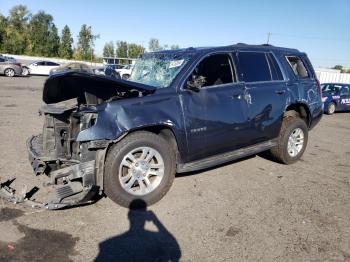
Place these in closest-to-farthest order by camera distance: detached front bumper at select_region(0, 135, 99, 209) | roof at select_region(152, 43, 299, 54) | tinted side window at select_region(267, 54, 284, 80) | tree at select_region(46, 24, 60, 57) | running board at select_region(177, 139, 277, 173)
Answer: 1. detached front bumper at select_region(0, 135, 99, 209)
2. running board at select_region(177, 139, 277, 173)
3. roof at select_region(152, 43, 299, 54)
4. tinted side window at select_region(267, 54, 284, 80)
5. tree at select_region(46, 24, 60, 57)

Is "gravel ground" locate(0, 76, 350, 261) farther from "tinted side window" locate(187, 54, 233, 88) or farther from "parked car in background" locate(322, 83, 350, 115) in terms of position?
"parked car in background" locate(322, 83, 350, 115)

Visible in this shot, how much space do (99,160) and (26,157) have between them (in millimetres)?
2684

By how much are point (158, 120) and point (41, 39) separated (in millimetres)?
79690

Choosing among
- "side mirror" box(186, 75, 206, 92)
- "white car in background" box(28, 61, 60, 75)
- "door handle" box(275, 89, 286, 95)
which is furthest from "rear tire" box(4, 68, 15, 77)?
"side mirror" box(186, 75, 206, 92)

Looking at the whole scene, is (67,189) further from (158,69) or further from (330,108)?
(330,108)

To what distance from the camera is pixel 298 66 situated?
263 inches

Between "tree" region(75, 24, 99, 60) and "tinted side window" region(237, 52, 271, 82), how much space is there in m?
70.8

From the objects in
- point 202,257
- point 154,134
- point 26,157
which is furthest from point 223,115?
point 26,157

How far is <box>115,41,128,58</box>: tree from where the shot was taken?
9337 cm

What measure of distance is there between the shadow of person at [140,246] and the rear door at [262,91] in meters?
2.37

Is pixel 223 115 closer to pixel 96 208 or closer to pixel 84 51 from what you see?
pixel 96 208

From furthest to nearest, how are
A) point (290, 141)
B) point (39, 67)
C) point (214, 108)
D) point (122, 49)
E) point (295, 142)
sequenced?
point (122, 49) → point (39, 67) → point (295, 142) → point (290, 141) → point (214, 108)

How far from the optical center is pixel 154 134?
14.6 ft

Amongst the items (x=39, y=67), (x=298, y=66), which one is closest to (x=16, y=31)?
(x=39, y=67)
